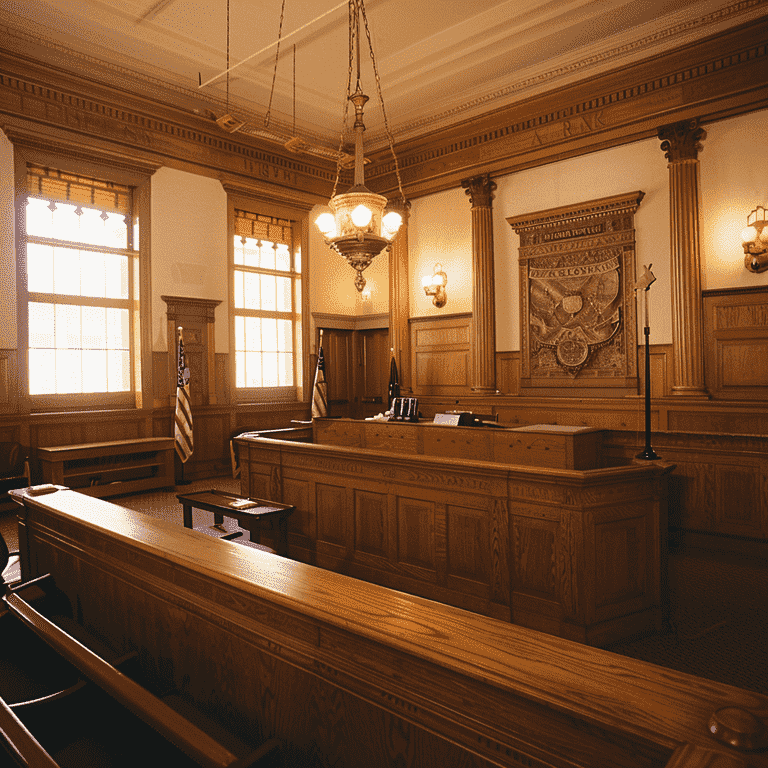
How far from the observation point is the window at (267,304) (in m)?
8.70

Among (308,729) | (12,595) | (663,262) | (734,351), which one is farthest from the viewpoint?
(663,262)

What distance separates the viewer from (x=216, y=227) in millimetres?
8211

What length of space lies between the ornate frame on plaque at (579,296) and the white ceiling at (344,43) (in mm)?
1624

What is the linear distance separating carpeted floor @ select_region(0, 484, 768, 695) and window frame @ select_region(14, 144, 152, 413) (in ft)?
6.79

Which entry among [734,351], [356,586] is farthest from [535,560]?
[734,351]

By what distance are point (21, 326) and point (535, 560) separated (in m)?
6.03

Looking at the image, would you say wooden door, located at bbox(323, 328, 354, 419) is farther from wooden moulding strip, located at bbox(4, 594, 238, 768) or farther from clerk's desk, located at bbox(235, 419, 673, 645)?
wooden moulding strip, located at bbox(4, 594, 238, 768)

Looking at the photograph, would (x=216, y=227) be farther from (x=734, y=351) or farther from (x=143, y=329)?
(x=734, y=351)

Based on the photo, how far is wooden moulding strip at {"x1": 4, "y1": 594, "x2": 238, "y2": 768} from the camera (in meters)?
1.36

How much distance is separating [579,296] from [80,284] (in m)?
5.95

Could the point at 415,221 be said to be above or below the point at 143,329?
above

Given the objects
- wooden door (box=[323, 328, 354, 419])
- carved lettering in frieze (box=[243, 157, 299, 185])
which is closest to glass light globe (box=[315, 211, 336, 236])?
carved lettering in frieze (box=[243, 157, 299, 185])

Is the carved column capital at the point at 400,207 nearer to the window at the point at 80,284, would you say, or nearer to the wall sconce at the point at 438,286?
the wall sconce at the point at 438,286

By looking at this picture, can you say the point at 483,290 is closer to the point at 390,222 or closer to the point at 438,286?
the point at 438,286
